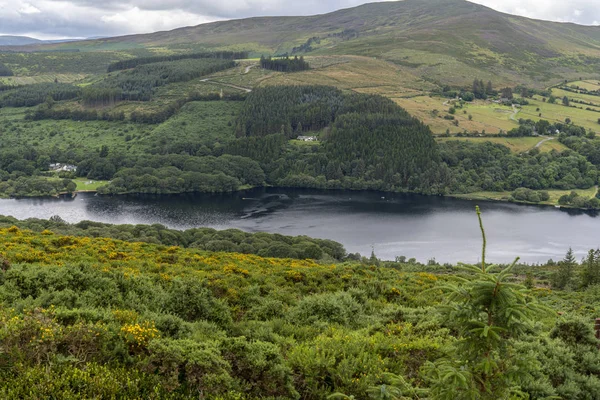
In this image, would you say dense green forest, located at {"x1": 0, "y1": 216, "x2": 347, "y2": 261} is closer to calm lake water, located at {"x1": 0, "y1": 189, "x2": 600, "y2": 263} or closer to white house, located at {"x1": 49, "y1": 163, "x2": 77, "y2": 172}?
calm lake water, located at {"x1": 0, "y1": 189, "x2": 600, "y2": 263}

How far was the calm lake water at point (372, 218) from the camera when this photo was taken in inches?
3083

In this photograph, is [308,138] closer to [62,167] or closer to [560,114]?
[62,167]

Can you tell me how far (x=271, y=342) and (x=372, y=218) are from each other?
86588 millimetres

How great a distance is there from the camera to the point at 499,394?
644 cm

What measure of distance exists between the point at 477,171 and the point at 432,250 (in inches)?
2589

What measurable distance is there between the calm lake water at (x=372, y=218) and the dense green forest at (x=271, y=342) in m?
60.0

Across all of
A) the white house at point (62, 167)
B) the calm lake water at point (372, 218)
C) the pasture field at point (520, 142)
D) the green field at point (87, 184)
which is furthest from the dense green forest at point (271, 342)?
the pasture field at point (520, 142)

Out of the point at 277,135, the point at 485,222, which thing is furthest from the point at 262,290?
the point at 277,135

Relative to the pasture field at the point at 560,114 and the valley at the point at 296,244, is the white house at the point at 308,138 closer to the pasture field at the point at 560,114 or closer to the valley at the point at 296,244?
the valley at the point at 296,244

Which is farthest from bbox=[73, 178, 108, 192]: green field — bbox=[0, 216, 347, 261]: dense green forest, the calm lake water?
bbox=[0, 216, 347, 261]: dense green forest

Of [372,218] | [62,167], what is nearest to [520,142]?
[372,218]

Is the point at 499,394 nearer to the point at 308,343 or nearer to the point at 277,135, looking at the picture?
the point at 308,343

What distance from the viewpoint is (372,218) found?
9756 centimetres

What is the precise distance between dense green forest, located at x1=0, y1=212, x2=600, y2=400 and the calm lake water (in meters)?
60.0
